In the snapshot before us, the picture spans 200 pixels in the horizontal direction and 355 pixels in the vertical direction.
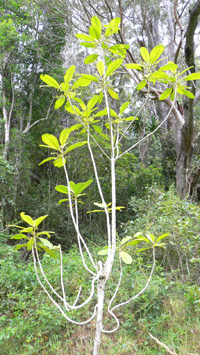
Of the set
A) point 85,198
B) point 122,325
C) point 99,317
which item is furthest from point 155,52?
point 85,198

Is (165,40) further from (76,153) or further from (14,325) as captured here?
(14,325)

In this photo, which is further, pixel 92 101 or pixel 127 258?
pixel 92 101

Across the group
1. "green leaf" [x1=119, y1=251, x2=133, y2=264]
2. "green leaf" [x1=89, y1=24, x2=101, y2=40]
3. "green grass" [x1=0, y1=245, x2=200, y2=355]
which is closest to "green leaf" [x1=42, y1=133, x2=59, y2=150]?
"green leaf" [x1=89, y1=24, x2=101, y2=40]

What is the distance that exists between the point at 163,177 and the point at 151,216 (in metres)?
3.23

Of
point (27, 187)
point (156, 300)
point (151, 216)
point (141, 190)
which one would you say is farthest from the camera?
point (141, 190)

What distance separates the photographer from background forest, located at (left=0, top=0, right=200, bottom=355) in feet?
6.38

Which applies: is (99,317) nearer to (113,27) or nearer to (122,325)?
(113,27)

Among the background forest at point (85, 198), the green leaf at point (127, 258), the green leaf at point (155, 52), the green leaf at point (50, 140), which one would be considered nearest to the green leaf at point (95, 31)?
the green leaf at point (155, 52)

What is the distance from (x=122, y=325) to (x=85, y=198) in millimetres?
3986

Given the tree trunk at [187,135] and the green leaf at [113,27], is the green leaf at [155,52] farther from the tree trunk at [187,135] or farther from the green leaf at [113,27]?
the tree trunk at [187,135]

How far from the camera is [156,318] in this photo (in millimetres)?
2010

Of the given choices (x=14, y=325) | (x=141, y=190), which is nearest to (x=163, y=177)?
(x=141, y=190)

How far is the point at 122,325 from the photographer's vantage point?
2.03 meters

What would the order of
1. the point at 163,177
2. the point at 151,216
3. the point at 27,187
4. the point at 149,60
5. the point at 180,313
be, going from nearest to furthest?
the point at 149,60 < the point at 180,313 < the point at 151,216 < the point at 27,187 < the point at 163,177
